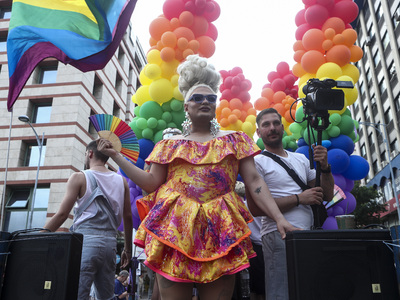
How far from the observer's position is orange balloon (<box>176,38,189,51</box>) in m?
7.62

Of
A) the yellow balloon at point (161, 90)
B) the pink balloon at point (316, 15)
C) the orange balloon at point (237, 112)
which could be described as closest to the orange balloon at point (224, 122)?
the orange balloon at point (237, 112)

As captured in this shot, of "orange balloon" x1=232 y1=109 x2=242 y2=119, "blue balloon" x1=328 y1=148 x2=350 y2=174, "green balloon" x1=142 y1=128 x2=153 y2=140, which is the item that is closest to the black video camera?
"blue balloon" x1=328 y1=148 x2=350 y2=174

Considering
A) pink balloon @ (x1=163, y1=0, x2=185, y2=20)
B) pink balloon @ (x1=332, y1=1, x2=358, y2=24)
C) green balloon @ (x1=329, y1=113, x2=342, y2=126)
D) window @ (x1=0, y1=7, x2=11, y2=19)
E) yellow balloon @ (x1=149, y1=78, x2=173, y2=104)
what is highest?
window @ (x1=0, y1=7, x2=11, y2=19)

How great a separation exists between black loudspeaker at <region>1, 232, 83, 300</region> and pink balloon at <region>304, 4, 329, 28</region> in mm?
6915

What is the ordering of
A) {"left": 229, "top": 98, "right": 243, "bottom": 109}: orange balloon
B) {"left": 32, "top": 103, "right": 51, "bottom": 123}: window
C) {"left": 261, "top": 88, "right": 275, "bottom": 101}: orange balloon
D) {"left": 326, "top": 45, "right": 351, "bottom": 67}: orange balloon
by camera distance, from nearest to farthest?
1. {"left": 326, "top": 45, "right": 351, "bottom": 67}: orange balloon
2. {"left": 229, "top": 98, "right": 243, "bottom": 109}: orange balloon
3. {"left": 261, "top": 88, "right": 275, "bottom": 101}: orange balloon
4. {"left": 32, "top": 103, "right": 51, "bottom": 123}: window

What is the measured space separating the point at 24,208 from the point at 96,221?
61.6 ft

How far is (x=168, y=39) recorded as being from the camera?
762cm

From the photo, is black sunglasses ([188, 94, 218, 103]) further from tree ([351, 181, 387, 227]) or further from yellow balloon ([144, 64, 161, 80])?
tree ([351, 181, 387, 227])

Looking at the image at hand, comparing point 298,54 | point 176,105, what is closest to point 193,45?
point 176,105

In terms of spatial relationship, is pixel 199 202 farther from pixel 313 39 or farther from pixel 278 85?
pixel 278 85

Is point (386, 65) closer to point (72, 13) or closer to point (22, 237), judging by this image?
point (72, 13)

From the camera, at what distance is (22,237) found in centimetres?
246

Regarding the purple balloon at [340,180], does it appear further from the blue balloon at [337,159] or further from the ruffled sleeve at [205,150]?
the ruffled sleeve at [205,150]

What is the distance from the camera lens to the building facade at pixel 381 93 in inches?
1115
